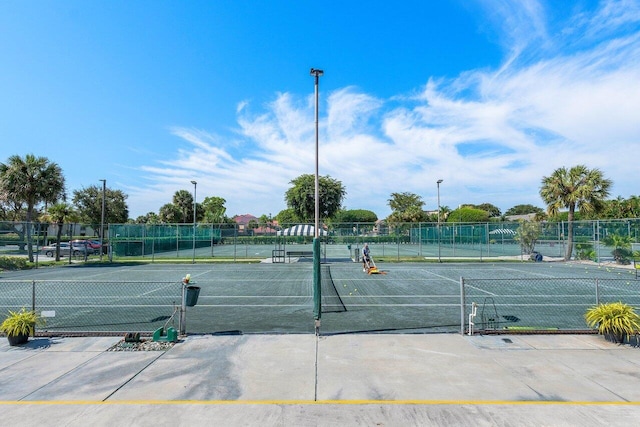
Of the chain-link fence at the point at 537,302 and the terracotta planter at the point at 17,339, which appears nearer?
the terracotta planter at the point at 17,339

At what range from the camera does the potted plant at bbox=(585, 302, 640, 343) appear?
7.93m

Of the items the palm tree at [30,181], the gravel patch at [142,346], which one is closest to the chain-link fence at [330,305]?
the gravel patch at [142,346]

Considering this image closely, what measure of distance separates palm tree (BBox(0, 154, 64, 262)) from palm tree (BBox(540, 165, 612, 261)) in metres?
40.3

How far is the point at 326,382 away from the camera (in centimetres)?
605

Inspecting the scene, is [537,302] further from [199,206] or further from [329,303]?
[199,206]

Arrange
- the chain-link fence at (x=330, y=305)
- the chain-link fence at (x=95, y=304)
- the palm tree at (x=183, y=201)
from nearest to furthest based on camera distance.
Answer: the chain-link fence at (x=330, y=305)
the chain-link fence at (x=95, y=304)
the palm tree at (x=183, y=201)

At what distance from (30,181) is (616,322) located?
35.1 m

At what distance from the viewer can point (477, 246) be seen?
42531 millimetres

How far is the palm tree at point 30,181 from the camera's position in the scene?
28141mm

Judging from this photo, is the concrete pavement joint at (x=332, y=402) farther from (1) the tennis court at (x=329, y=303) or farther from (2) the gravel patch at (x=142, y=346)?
(1) the tennis court at (x=329, y=303)

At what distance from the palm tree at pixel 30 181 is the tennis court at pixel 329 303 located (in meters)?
14.2

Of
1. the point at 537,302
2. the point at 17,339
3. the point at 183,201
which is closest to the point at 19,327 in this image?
the point at 17,339

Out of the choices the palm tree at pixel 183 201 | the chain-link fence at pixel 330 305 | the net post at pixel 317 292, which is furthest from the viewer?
the palm tree at pixel 183 201

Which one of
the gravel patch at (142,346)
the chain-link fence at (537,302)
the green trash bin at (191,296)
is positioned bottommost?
the gravel patch at (142,346)
